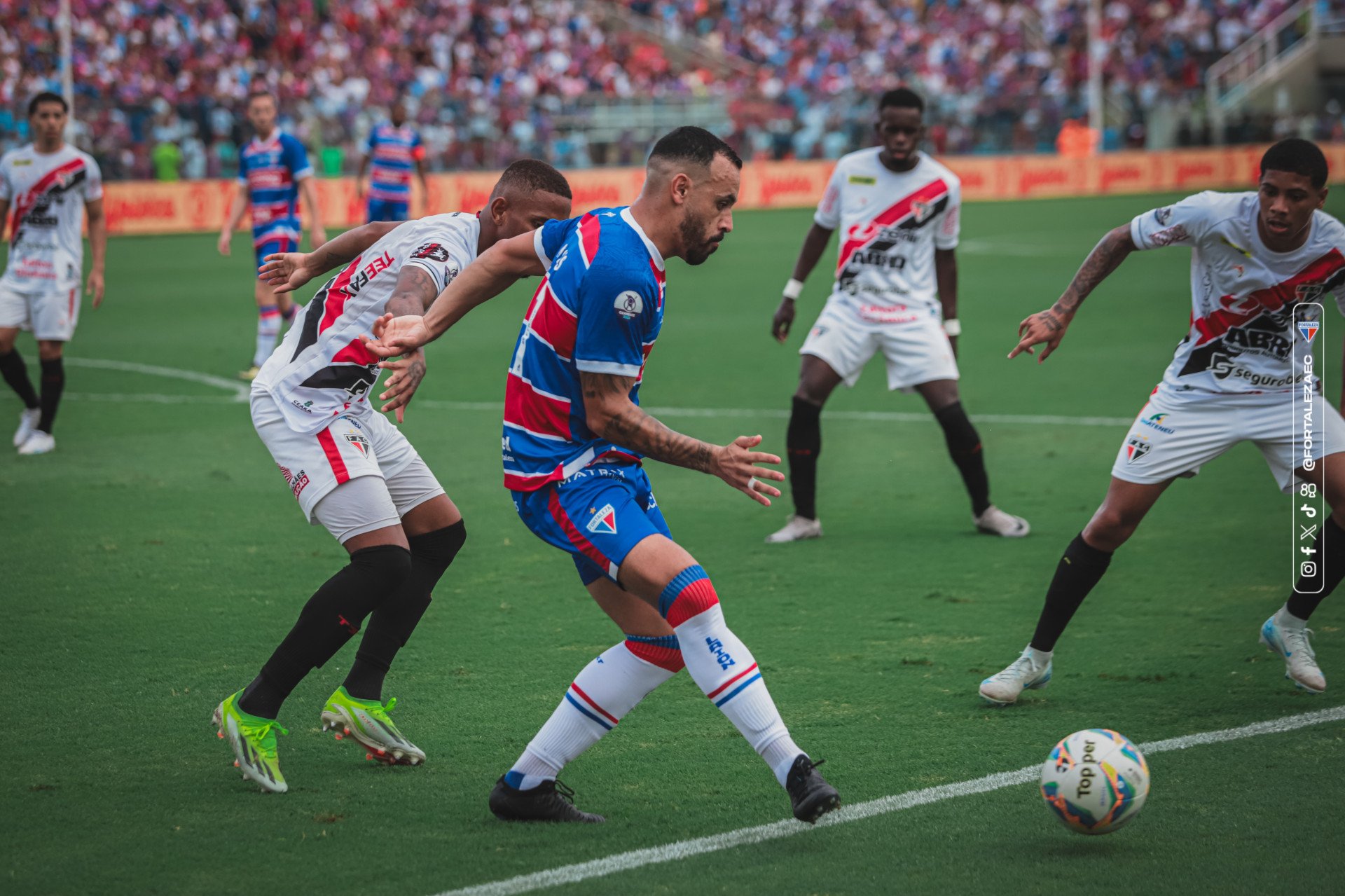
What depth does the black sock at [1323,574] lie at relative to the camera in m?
5.65

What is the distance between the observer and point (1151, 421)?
18.3 ft

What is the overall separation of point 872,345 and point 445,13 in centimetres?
3410

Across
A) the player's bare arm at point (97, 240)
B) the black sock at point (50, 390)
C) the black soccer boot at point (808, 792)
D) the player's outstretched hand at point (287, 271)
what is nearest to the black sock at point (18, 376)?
the black sock at point (50, 390)

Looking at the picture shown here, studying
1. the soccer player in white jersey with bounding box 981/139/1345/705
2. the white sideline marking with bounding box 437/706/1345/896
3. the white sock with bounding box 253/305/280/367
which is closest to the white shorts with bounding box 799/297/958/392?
the soccer player in white jersey with bounding box 981/139/1345/705

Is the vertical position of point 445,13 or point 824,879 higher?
point 445,13

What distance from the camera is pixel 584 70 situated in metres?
41.2

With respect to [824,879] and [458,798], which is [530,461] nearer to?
[458,798]

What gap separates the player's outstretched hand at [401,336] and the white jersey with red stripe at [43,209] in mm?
7181

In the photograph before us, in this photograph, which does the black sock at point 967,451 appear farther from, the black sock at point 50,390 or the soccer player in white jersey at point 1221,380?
the black sock at point 50,390

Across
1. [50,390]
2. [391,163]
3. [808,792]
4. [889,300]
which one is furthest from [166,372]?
[808,792]

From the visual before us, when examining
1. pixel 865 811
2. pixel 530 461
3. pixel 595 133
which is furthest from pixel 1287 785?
pixel 595 133

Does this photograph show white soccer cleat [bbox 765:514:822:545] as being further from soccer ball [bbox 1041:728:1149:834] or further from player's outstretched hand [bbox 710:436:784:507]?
player's outstretched hand [bbox 710:436:784:507]

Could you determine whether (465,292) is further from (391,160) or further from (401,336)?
(391,160)

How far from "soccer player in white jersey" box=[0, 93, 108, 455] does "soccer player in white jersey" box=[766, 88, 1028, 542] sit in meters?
5.34
